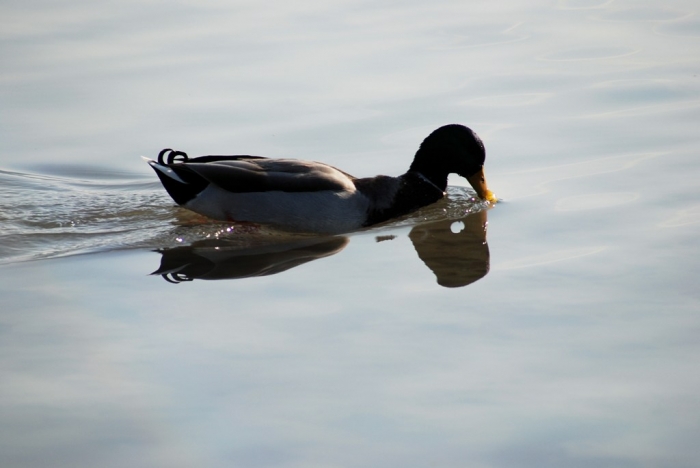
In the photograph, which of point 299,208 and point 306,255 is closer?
point 306,255

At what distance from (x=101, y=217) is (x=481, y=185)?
9.56 ft

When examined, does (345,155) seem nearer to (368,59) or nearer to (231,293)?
(368,59)

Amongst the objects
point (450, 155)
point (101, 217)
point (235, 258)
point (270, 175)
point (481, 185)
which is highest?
point (450, 155)

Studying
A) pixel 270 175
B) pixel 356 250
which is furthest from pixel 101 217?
pixel 356 250

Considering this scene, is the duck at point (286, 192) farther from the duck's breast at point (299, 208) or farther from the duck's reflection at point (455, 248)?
the duck's reflection at point (455, 248)

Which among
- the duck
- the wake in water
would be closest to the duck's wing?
the duck

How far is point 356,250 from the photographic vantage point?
7312 millimetres

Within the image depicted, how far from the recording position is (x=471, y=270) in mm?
6750

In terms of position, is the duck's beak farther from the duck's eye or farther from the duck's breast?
the duck's breast

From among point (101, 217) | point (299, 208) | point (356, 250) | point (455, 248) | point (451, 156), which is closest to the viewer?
point (356, 250)

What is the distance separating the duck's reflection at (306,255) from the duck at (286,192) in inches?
10.4

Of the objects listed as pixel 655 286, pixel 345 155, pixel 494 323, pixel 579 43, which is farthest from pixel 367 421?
pixel 579 43

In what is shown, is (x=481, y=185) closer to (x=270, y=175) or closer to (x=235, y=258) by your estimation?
(x=270, y=175)

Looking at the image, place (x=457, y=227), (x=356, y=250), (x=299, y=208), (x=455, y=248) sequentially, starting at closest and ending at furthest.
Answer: (x=356, y=250), (x=455, y=248), (x=299, y=208), (x=457, y=227)
